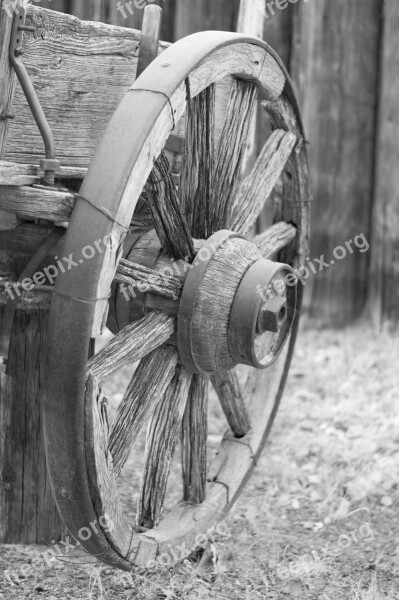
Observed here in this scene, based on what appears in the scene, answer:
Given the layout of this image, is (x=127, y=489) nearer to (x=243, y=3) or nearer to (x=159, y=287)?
(x=159, y=287)

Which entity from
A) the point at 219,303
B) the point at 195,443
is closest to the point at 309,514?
the point at 195,443

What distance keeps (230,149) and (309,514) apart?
145cm

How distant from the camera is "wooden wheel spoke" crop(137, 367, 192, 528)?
2.22m

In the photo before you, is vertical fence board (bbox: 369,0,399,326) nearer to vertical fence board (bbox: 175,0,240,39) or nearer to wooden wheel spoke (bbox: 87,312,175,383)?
vertical fence board (bbox: 175,0,240,39)

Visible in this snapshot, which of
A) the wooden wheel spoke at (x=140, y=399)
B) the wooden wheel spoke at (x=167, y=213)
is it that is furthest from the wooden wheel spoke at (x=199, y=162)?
the wooden wheel spoke at (x=140, y=399)

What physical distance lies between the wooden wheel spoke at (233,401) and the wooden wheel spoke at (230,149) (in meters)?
0.56

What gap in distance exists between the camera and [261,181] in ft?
8.27

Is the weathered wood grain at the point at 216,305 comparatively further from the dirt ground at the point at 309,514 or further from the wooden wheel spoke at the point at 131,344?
the dirt ground at the point at 309,514

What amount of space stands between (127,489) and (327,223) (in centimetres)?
247

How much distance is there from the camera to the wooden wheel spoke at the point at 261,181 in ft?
8.05

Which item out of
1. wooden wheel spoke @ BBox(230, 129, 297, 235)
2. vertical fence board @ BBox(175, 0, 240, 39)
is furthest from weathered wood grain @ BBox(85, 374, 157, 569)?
vertical fence board @ BBox(175, 0, 240, 39)

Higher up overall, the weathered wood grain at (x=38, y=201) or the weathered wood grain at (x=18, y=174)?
the weathered wood grain at (x=18, y=174)

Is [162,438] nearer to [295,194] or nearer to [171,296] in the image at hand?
[171,296]

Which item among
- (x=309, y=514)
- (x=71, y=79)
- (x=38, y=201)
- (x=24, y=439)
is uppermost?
(x=71, y=79)
